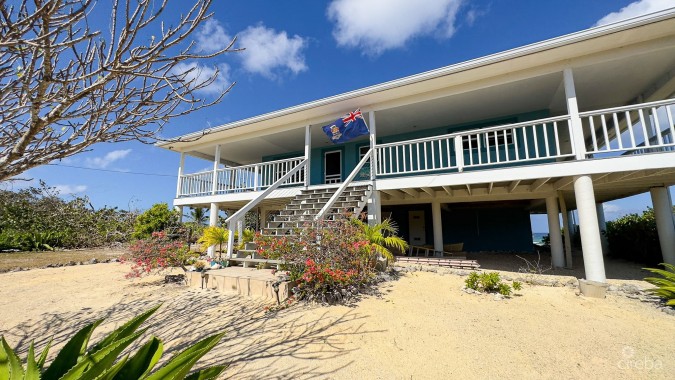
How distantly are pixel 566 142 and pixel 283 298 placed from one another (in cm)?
1259

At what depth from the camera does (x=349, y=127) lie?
8.49 m

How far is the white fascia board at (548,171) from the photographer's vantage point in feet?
17.3

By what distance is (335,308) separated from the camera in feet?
14.7

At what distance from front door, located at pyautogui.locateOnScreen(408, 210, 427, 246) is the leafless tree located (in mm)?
11451

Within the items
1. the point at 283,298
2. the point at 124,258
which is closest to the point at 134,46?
the point at 283,298

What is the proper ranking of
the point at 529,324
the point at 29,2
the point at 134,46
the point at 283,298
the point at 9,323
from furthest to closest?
the point at 283,298 → the point at 9,323 → the point at 529,324 → the point at 134,46 → the point at 29,2

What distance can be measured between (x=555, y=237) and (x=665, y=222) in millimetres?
2143

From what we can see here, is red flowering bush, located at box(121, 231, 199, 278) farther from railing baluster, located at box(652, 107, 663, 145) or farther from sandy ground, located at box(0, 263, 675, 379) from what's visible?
railing baluster, located at box(652, 107, 663, 145)

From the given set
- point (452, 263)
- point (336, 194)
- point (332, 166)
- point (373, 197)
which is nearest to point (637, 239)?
point (452, 263)

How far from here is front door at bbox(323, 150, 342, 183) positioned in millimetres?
12664

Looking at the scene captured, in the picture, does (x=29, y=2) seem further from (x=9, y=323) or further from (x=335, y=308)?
(x=9, y=323)

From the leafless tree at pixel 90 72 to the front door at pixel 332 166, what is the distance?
394 inches

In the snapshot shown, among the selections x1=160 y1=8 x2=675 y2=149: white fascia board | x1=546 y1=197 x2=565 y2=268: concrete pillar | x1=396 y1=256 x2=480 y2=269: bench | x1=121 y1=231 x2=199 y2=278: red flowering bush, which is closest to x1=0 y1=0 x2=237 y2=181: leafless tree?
x1=160 y1=8 x2=675 y2=149: white fascia board

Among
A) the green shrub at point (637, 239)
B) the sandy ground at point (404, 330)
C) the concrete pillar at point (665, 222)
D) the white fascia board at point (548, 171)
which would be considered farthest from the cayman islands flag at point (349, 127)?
the green shrub at point (637, 239)
